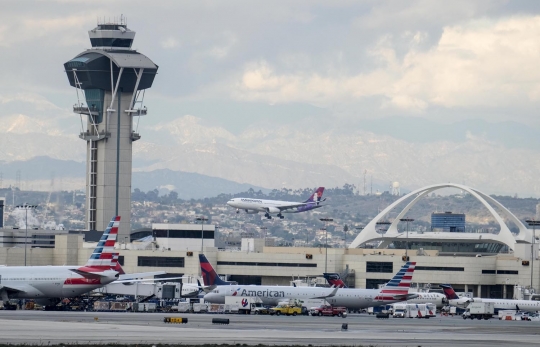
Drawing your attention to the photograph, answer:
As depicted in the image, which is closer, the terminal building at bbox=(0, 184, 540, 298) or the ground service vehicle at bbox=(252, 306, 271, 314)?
the ground service vehicle at bbox=(252, 306, 271, 314)

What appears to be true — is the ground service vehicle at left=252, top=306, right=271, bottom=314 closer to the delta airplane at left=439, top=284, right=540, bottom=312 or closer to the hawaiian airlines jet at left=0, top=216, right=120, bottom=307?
the hawaiian airlines jet at left=0, top=216, right=120, bottom=307

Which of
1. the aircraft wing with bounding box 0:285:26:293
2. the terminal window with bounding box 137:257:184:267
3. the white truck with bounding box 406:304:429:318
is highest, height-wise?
the terminal window with bounding box 137:257:184:267

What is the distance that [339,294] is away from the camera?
12900 cm

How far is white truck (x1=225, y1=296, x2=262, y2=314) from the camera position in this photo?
121875 mm

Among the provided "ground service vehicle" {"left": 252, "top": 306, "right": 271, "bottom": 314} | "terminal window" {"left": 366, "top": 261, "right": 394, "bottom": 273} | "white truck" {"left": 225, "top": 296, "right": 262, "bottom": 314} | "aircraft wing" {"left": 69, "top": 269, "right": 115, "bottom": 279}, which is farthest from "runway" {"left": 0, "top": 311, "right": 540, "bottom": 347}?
"terminal window" {"left": 366, "top": 261, "right": 394, "bottom": 273}

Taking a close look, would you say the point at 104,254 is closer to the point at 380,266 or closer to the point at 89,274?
the point at 89,274

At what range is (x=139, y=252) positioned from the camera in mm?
195875

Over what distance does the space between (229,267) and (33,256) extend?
33.9 m

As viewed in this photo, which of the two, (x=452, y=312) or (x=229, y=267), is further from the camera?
(x=229, y=267)

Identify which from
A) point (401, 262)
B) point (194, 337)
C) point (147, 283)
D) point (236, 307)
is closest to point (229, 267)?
point (401, 262)

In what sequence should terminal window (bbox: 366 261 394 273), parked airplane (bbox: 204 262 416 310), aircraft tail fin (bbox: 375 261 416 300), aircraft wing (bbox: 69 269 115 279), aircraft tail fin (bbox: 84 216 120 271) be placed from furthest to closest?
1. terminal window (bbox: 366 261 394 273)
2. parked airplane (bbox: 204 262 416 310)
3. aircraft tail fin (bbox: 375 261 416 300)
4. aircraft tail fin (bbox: 84 216 120 271)
5. aircraft wing (bbox: 69 269 115 279)

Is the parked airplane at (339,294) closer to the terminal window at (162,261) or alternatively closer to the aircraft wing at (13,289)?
the aircraft wing at (13,289)

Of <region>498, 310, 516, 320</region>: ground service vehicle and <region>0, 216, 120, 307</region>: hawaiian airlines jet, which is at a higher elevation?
<region>0, 216, 120, 307</region>: hawaiian airlines jet

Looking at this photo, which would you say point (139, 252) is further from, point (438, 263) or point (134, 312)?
point (134, 312)
